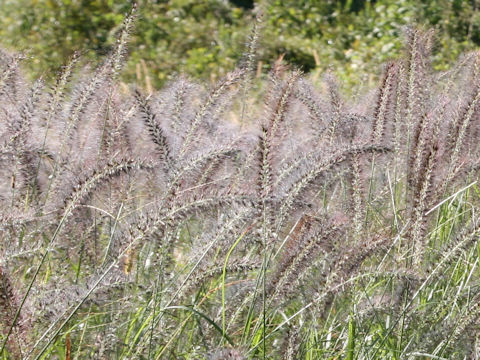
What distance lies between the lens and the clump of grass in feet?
6.80

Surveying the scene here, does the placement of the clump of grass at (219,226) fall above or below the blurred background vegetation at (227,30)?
above

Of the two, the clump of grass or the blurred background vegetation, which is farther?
the blurred background vegetation

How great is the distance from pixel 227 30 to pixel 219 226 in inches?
400

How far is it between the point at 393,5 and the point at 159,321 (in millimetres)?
10323

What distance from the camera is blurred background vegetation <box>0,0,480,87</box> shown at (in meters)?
10.9

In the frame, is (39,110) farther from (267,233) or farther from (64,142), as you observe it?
(267,233)

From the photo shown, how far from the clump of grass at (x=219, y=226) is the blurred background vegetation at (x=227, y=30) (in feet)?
24.4

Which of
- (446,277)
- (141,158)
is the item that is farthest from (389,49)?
(141,158)

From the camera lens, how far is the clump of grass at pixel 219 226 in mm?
2072

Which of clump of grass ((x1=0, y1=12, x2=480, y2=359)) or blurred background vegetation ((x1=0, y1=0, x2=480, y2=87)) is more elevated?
clump of grass ((x1=0, y1=12, x2=480, y2=359))

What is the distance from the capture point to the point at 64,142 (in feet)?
8.58

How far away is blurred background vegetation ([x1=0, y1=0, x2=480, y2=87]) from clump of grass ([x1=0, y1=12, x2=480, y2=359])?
743 centimetres

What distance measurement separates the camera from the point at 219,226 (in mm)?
2174

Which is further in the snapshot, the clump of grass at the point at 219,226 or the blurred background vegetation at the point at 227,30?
the blurred background vegetation at the point at 227,30
